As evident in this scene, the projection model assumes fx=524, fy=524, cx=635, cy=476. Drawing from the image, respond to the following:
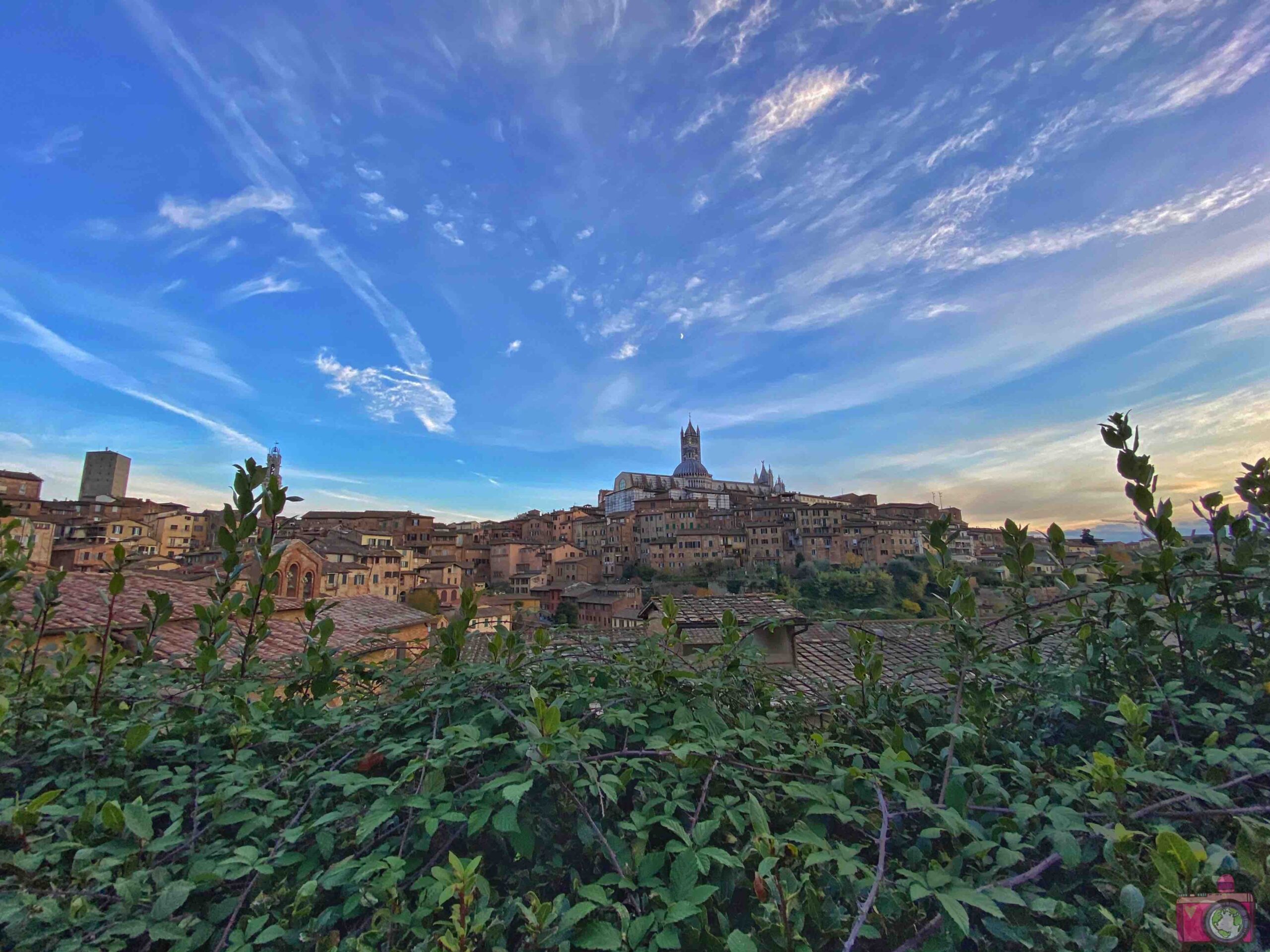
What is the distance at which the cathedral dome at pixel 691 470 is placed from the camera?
126750mm

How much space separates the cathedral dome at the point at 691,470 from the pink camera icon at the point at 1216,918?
12444 cm

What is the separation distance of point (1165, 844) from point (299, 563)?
25.4 meters

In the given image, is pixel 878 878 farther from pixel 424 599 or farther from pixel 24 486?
pixel 24 486

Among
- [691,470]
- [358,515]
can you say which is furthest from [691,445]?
[358,515]

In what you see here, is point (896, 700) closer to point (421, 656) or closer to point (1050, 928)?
point (1050, 928)

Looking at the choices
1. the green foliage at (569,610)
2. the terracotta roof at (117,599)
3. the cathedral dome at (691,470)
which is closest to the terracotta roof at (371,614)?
the terracotta roof at (117,599)

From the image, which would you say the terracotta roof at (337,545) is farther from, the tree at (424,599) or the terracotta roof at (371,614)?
the terracotta roof at (371,614)

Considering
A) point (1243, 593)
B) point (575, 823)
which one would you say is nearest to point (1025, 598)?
point (1243, 593)

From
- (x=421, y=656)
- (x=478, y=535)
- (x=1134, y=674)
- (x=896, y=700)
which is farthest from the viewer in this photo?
(x=478, y=535)

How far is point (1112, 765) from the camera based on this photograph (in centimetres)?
148

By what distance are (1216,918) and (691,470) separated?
419ft

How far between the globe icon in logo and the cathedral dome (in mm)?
124445

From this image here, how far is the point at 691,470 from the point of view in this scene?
421ft

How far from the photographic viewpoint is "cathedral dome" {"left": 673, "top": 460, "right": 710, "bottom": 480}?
127 metres
